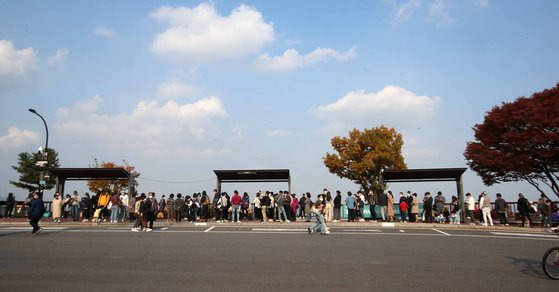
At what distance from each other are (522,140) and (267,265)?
64.8 ft

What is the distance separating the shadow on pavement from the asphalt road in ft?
0.07

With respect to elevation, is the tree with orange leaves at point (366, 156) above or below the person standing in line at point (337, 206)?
above

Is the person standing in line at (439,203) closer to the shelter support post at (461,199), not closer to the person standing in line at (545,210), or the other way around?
the shelter support post at (461,199)

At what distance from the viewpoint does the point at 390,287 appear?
639 cm

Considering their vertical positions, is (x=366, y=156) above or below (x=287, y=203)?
above

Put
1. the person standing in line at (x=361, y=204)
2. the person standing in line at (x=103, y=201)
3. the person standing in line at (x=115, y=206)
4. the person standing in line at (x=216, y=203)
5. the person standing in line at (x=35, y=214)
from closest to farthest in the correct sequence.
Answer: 1. the person standing in line at (x=35, y=214)
2. the person standing in line at (x=115, y=206)
3. the person standing in line at (x=103, y=201)
4. the person standing in line at (x=216, y=203)
5. the person standing in line at (x=361, y=204)

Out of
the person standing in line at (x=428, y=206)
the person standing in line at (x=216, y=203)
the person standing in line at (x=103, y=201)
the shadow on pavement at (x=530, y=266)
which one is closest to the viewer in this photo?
the shadow on pavement at (x=530, y=266)

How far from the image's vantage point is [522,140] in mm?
21953

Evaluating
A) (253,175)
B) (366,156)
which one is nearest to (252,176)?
(253,175)

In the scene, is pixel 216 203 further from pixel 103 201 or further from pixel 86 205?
pixel 86 205

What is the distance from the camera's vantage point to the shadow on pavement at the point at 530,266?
25.0 ft

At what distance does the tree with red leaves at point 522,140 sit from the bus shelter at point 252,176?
12316mm

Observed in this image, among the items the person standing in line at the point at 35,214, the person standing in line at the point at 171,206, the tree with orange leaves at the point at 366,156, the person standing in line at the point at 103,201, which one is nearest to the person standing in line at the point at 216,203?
the person standing in line at the point at 171,206

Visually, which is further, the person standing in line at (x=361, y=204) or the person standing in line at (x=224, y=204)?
the person standing in line at (x=361, y=204)
